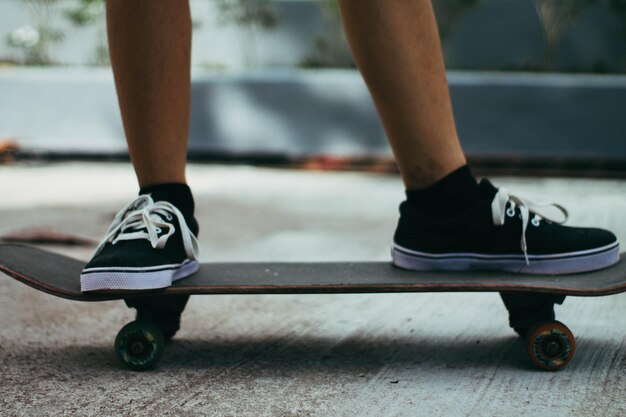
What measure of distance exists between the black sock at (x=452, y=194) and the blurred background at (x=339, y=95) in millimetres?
3167

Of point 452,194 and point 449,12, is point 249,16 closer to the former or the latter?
point 449,12

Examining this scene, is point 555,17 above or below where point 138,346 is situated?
above

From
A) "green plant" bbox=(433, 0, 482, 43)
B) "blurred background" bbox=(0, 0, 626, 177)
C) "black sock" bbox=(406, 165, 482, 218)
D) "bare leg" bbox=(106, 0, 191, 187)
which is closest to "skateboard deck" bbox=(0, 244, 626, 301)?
"black sock" bbox=(406, 165, 482, 218)

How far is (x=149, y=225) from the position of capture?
4.40 ft

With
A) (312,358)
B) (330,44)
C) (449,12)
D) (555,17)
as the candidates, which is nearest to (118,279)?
(312,358)

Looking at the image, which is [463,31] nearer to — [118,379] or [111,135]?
[111,135]

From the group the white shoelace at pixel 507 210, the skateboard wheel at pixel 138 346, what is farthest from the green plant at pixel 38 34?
the white shoelace at pixel 507 210

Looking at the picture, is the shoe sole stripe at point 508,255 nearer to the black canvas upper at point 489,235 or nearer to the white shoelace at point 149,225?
the black canvas upper at point 489,235

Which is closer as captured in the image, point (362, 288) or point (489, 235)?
point (362, 288)

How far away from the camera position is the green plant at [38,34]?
7145 millimetres

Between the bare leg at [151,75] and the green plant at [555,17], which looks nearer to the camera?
the bare leg at [151,75]

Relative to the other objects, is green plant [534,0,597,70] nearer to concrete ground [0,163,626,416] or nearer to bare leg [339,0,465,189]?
concrete ground [0,163,626,416]

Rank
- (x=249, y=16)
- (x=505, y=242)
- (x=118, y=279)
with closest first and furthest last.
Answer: (x=118, y=279) < (x=505, y=242) < (x=249, y=16)

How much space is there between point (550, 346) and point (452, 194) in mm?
293
